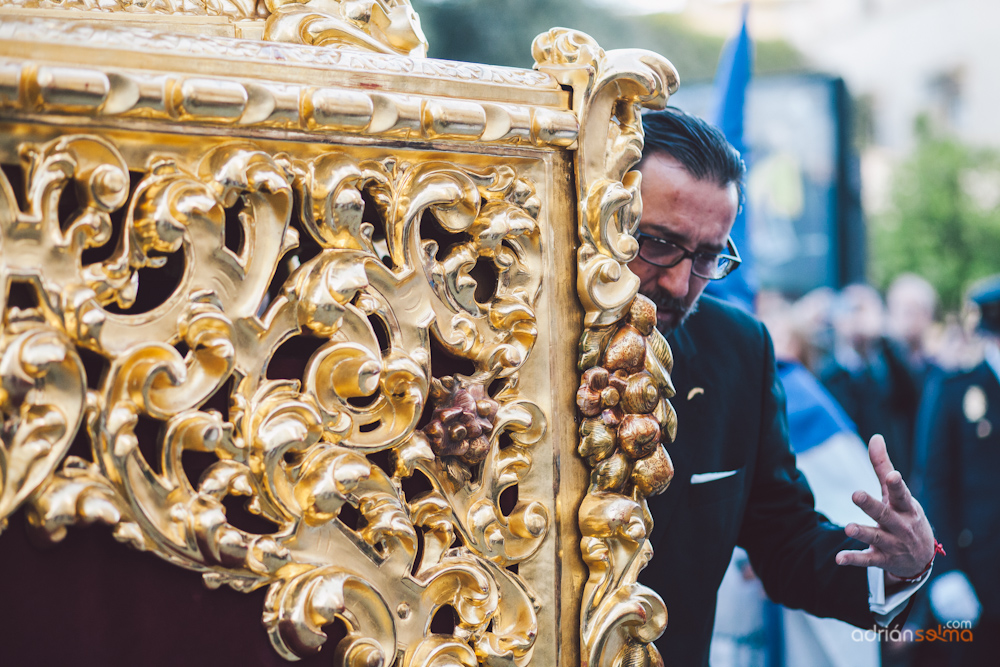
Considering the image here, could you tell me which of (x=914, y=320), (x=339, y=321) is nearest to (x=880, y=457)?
(x=339, y=321)

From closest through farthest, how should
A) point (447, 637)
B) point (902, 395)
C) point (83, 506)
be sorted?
point (83, 506) < point (447, 637) < point (902, 395)

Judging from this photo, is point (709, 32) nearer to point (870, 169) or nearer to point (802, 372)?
point (870, 169)

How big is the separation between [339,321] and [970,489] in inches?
112

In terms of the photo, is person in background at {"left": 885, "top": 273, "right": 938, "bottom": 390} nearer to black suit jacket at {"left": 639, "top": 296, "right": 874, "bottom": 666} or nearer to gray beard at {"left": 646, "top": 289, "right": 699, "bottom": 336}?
black suit jacket at {"left": 639, "top": 296, "right": 874, "bottom": 666}

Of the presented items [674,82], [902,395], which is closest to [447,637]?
[674,82]

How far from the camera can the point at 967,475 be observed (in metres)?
2.87

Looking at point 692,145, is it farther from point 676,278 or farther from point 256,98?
point 256,98

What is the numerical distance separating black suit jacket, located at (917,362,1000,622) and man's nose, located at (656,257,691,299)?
7.56 ft

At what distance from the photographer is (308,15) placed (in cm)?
75

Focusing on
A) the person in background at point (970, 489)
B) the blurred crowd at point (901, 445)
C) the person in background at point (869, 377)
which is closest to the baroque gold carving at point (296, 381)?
the blurred crowd at point (901, 445)

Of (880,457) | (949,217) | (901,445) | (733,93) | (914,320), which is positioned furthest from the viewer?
(949,217)

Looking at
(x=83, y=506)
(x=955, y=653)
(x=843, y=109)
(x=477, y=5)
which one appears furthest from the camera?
(x=477, y=5)

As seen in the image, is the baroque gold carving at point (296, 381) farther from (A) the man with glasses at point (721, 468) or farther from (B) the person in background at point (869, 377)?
(B) the person in background at point (869, 377)

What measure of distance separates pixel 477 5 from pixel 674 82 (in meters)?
7.16
